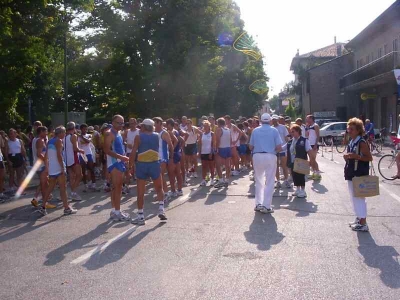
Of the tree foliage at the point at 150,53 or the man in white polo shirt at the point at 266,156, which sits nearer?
the man in white polo shirt at the point at 266,156

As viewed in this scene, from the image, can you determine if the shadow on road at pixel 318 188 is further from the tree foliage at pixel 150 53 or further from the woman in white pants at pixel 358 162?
the tree foliage at pixel 150 53

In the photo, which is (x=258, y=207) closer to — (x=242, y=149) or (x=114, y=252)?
(x=114, y=252)

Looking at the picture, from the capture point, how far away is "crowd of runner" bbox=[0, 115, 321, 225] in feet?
29.8

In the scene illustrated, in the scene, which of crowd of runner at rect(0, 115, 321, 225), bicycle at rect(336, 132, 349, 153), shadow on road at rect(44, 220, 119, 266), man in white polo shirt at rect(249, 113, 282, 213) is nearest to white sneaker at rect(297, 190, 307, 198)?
crowd of runner at rect(0, 115, 321, 225)

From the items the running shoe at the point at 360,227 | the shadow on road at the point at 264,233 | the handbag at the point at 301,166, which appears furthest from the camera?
the handbag at the point at 301,166

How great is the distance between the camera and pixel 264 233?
316 inches

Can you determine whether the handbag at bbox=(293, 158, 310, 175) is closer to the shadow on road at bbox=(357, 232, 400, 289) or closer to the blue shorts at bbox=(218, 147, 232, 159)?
the blue shorts at bbox=(218, 147, 232, 159)

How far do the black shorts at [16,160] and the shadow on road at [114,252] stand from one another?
24.0ft

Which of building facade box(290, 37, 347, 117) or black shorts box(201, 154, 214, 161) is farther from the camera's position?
building facade box(290, 37, 347, 117)

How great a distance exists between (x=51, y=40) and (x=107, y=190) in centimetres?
903

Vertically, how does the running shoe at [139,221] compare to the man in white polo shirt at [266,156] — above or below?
below

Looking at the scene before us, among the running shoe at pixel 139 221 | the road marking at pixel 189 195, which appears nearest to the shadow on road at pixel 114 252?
the running shoe at pixel 139 221

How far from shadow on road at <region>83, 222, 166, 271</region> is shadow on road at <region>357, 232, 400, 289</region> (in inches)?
122

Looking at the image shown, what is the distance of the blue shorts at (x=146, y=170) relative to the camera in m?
8.97
